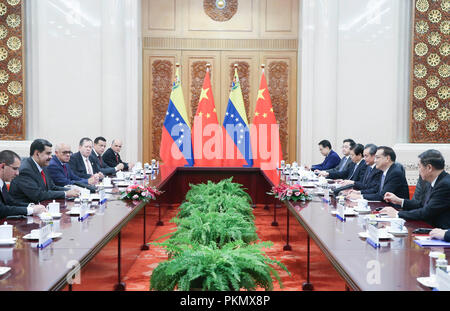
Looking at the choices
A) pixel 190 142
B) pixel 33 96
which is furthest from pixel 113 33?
pixel 190 142

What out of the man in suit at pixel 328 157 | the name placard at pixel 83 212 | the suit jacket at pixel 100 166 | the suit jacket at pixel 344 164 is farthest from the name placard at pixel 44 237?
the man in suit at pixel 328 157

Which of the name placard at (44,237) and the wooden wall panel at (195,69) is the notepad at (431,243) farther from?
the wooden wall panel at (195,69)

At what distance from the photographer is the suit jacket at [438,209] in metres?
3.17

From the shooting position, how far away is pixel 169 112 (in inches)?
329

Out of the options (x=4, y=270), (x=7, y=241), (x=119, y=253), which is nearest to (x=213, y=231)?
(x=119, y=253)

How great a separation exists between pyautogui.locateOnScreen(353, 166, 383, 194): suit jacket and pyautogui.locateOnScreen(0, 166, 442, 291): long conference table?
2.51 feet

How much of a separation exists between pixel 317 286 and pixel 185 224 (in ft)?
3.58

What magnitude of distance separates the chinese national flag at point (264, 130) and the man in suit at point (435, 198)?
16.6 ft

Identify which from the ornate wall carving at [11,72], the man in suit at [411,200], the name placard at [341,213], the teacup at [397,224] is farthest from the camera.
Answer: the ornate wall carving at [11,72]

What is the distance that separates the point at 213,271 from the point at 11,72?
280 inches

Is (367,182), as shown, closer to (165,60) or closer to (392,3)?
(392,3)

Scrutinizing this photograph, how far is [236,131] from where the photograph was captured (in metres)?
8.47

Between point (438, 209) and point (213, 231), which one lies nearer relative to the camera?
point (438, 209)

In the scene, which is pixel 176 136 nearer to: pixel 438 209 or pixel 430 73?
pixel 430 73
